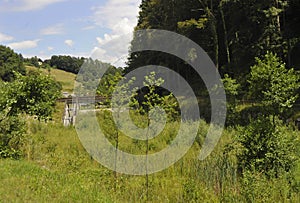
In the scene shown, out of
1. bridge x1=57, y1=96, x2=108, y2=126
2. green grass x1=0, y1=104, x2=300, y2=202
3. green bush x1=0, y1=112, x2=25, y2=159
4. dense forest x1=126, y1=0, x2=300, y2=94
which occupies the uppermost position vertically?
dense forest x1=126, y1=0, x2=300, y2=94

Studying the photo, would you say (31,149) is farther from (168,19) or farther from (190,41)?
(168,19)

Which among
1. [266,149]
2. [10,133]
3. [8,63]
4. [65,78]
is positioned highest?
[8,63]

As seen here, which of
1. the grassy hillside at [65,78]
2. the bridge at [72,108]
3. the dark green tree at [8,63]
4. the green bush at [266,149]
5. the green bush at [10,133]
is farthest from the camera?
the grassy hillside at [65,78]

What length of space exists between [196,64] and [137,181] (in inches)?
813

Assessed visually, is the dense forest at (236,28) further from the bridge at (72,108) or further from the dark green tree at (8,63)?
the dark green tree at (8,63)

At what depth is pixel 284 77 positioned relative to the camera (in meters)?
11.5

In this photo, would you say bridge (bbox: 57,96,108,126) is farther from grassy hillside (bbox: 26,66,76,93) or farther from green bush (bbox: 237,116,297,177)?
grassy hillside (bbox: 26,66,76,93)

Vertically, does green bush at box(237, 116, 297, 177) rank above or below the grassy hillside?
below

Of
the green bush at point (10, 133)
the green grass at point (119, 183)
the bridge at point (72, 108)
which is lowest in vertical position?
the green grass at point (119, 183)

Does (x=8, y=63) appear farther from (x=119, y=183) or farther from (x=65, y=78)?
(x=119, y=183)

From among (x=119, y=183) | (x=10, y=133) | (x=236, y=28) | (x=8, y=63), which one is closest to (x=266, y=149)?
(x=119, y=183)

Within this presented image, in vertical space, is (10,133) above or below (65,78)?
below

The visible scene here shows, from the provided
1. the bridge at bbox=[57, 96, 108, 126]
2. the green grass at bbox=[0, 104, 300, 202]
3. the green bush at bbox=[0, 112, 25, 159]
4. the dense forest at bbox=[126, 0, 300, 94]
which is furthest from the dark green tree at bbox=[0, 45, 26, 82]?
the green grass at bbox=[0, 104, 300, 202]

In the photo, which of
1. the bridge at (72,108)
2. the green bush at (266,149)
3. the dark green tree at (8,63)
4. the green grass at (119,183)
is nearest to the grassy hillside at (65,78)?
the dark green tree at (8,63)
